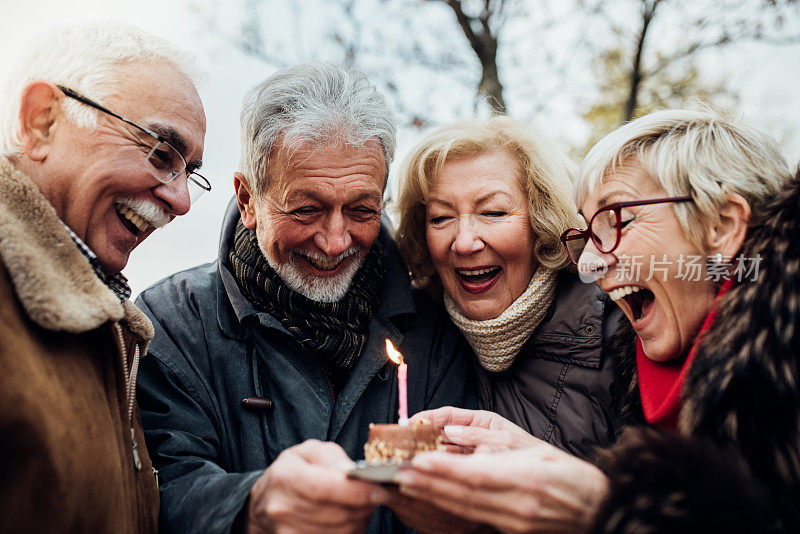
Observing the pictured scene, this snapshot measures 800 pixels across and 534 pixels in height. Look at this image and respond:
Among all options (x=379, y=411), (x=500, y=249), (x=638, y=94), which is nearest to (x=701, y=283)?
(x=500, y=249)

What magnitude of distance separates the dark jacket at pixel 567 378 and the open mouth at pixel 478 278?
363 mm

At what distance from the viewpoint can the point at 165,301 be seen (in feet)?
10.4

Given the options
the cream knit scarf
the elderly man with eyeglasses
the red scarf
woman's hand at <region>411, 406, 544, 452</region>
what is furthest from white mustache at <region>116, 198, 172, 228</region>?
the red scarf

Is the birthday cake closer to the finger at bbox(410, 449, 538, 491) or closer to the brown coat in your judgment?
the finger at bbox(410, 449, 538, 491)

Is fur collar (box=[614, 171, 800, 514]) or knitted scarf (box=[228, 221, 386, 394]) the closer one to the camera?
fur collar (box=[614, 171, 800, 514])

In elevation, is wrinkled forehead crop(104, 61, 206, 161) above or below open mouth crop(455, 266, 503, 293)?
above

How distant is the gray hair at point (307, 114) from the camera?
3162 millimetres

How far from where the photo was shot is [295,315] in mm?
3172

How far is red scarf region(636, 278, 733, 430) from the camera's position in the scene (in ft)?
7.36

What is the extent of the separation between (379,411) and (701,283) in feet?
5.45

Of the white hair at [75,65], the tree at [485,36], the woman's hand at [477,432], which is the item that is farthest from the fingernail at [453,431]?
the tree at [485,36]

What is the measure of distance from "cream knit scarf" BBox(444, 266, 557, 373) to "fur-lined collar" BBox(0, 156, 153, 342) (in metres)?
1.84

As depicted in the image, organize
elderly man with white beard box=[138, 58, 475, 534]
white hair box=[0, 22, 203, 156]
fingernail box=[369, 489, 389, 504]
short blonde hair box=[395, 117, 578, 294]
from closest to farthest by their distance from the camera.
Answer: fingernail box=[369, 489, 389, 504] → white hair box=[0, 22, 203, 156] → elderly man with white beard box=[138, 58, 475, 534] → short blonde hair box=[395, 117, 578, 294]

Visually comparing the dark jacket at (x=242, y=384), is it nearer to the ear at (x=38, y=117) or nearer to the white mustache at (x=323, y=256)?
the white mustache at (x=323, y=256)
